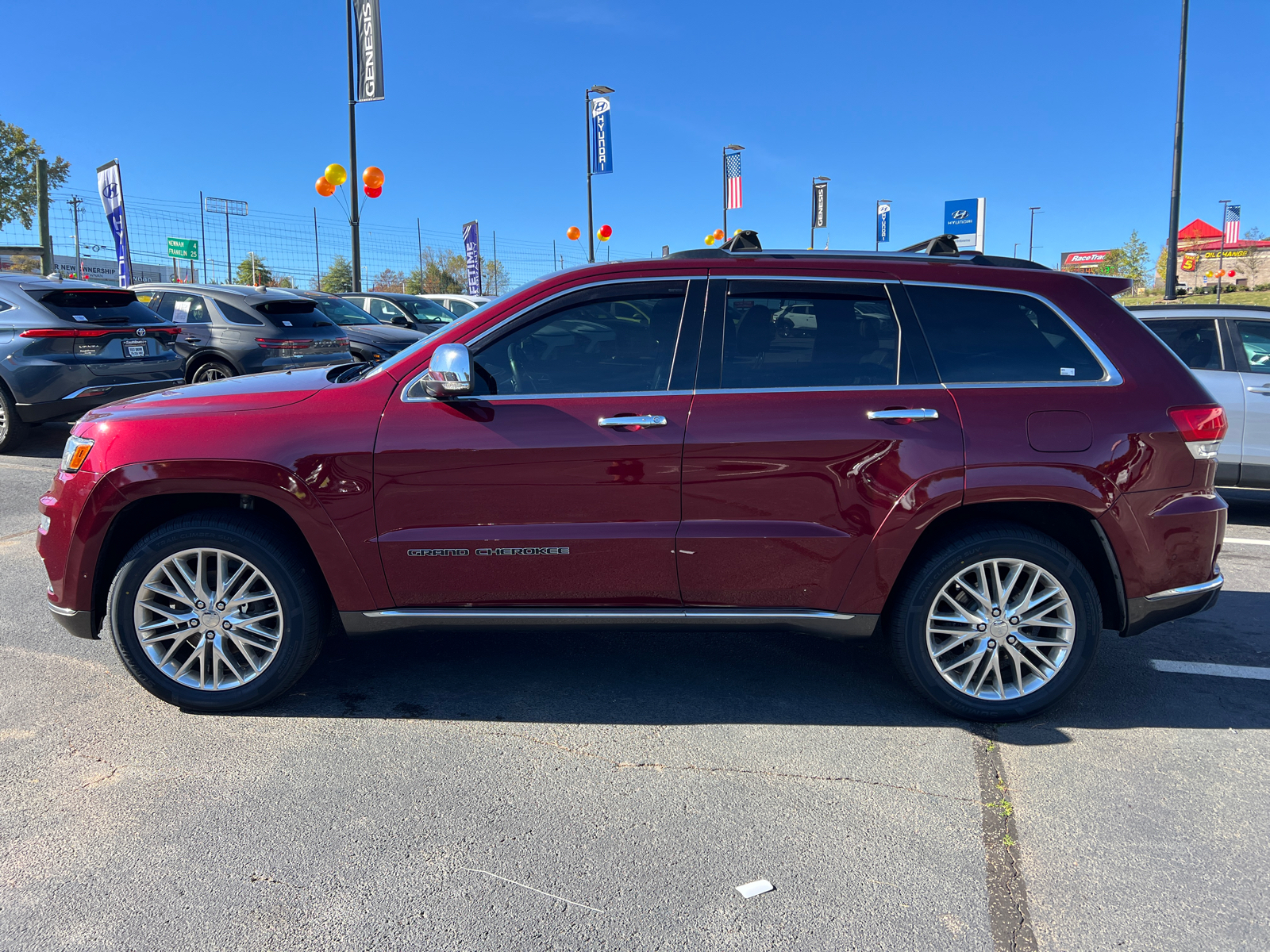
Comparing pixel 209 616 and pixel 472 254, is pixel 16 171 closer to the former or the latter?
pixel 472 254

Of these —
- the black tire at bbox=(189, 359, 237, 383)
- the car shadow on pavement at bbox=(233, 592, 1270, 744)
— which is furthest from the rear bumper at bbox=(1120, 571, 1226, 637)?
the black tire at bbox=(189, 359, 237, 383)

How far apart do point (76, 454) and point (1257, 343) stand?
7.90 m

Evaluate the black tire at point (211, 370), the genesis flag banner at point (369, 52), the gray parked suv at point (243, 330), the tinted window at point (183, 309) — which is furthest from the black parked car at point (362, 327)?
the genesis flag banner at point (369, 52)

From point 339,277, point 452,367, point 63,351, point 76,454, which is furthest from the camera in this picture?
point 339,277

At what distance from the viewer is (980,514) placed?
3654mm

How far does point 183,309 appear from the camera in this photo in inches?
456

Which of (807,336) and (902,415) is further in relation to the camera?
(807,336)

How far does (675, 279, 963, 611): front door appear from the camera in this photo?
11.4ft

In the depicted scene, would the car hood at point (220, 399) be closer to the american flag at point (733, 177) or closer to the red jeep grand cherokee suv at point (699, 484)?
the red jeep grand cherokee suv at point (699, 484)

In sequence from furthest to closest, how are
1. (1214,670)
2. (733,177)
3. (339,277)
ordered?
1. (339,277)
2. (733,177)
3. (1214,670)

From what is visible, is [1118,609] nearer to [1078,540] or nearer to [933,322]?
[1078,540]

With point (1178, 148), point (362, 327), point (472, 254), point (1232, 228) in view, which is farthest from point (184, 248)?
point (1232, 228)

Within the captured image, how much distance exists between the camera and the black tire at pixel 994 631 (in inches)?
140

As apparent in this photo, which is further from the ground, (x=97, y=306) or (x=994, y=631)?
(x=97, y=306)
